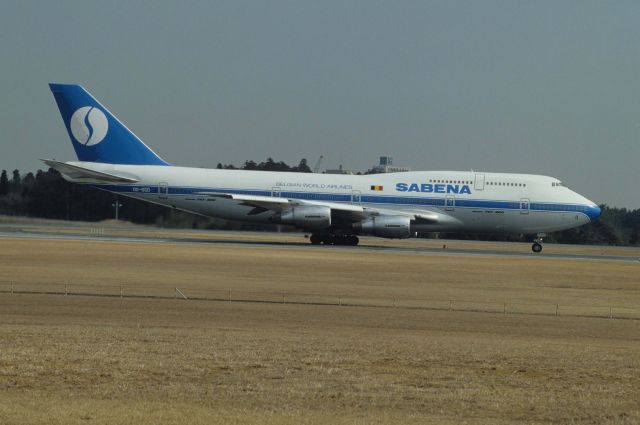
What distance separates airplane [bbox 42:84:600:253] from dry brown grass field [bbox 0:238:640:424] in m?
19.8

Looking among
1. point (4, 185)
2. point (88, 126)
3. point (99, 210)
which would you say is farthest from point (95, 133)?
point (4, 185)

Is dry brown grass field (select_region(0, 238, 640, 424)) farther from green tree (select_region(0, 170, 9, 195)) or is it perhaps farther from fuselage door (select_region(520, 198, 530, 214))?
green tree (select_region(0, 170, 9, 195))

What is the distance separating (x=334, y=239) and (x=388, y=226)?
4811mm

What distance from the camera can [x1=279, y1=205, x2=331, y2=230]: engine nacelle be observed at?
58125 millimetres

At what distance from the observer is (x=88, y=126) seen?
62344 mm

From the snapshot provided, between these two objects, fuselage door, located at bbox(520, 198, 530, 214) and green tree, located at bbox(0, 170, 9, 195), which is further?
green tree, located at bbox(0, 170, 9, 195)

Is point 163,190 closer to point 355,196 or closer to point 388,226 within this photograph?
point 355,196

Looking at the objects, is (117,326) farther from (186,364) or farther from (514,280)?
(514,280)

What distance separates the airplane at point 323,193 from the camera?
194 feet

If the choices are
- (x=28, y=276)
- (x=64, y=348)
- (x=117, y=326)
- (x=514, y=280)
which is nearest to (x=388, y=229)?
(x=514, y=280)

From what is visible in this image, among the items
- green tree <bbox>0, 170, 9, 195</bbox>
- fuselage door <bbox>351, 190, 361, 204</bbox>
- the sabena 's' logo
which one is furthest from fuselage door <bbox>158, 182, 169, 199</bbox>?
green tree <bbox>0, 170, 9, 195</bbox>

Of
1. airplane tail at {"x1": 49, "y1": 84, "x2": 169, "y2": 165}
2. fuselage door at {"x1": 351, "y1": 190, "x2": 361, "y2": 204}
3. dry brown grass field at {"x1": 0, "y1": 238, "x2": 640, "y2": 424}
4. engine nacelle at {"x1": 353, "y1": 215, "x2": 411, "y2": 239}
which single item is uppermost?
airplane tail at {"x1": 49, "y1": 84, "x2": 169, "y2": 165}

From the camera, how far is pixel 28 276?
116 feet

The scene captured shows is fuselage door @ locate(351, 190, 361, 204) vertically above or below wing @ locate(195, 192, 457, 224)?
above
